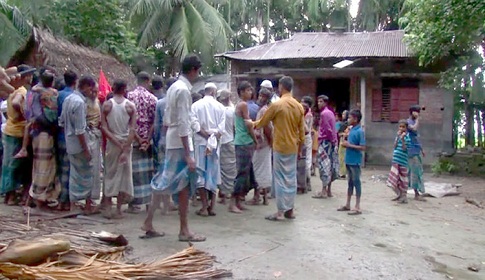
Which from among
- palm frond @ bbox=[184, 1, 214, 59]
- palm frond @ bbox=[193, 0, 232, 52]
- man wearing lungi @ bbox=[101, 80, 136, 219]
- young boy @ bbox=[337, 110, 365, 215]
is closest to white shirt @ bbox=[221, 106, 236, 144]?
man wearing lungi @ bbox=[101, 80, 136, 219]

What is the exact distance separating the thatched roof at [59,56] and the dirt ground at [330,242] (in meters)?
5.32

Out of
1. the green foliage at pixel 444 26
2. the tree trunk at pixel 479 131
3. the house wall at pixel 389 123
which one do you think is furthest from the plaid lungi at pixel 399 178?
the tree trunk at pixel 479 131

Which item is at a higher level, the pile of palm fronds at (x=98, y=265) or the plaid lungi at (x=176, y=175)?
the plaid lungi at (x=176, y=175)

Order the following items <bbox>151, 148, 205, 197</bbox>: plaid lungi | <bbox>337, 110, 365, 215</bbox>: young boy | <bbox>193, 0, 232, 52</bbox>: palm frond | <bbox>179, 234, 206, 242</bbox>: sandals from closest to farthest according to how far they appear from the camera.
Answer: <bbox>151, 148, 205, 197</bbox>: plaid lungi → <bbox>179, 234, 206, 242</bbox>: sandals → <bbox>337, 110, 365, 215</bbox>: young boy → <bbox>193, 0, 232, 52</bbox>: palm frond

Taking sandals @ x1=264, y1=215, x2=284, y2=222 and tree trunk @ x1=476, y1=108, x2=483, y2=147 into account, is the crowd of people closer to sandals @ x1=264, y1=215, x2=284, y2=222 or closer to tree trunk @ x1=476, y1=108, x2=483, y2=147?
sandals @ x1=264, y1=215, x2=284, y2=222

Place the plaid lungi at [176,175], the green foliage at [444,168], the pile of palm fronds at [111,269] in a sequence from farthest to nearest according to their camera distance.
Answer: the green foliage at [444,168], the plaid lungi at [176,175], the pile of palm fronds at [111,269]

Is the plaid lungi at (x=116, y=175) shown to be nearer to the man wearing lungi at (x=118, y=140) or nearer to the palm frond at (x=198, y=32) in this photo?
the man wearing lungi at (x=118, y=140)

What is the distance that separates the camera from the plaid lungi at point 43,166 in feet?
21.6

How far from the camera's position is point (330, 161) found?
8.93 metres

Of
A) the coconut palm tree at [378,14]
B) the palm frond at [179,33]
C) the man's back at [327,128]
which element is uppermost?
the coconut palm tree at [378,14]

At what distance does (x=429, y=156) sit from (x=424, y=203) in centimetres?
727

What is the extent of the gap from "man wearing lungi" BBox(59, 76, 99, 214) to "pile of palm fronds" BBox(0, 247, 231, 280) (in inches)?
89.3

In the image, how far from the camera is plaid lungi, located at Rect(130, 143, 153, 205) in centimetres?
671

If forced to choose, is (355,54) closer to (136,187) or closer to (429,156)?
(429,156)
